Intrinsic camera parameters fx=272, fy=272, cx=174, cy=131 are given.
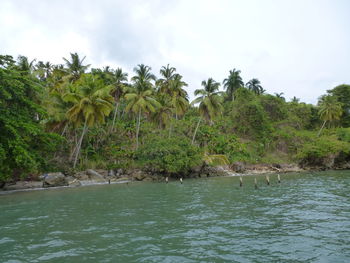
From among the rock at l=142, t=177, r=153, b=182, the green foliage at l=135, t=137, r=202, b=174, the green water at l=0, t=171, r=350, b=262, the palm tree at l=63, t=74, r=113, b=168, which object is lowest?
the green water at l=0, t=171, r=350, b=262

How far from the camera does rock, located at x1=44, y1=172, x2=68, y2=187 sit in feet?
103

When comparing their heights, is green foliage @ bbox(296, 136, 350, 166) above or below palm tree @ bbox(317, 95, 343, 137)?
below

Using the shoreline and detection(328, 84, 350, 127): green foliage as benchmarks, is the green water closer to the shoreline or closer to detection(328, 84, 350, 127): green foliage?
the shoreline

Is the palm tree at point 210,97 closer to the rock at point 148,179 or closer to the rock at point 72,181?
the rock at point 148,179

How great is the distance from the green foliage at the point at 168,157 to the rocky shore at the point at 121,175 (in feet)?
5.34

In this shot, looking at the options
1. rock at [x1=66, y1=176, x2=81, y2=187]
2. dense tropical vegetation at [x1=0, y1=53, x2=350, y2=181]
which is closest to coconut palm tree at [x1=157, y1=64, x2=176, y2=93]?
dense tropical vegetation at [x1=0, y1=53, x2=350, y2=181]

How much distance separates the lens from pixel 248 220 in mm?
14055

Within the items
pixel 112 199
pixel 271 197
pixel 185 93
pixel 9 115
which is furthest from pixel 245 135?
pixel 9 115

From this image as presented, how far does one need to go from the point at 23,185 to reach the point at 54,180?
321 centimetres

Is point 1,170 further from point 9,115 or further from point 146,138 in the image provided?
point 146,138

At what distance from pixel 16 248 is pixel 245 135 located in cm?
5303

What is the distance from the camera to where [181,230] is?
12500mm

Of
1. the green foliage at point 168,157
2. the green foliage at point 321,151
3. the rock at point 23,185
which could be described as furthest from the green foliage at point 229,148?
the rock at point 23,185

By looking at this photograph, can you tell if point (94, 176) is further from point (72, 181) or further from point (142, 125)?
point (142, 125)
